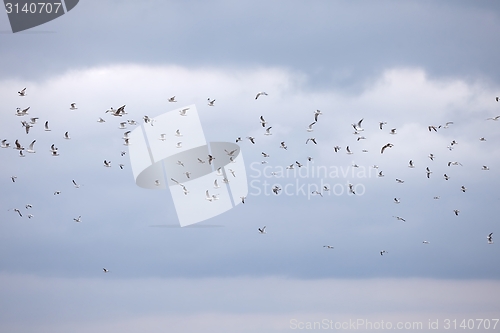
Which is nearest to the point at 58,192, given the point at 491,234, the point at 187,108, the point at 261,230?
the point at 187,108

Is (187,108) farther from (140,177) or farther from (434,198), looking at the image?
(434,198)

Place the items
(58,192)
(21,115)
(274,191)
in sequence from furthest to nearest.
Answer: (274,191), (58,192), (21,115)

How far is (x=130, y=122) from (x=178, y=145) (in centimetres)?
585

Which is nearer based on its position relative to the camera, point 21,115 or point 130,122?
point 21,115

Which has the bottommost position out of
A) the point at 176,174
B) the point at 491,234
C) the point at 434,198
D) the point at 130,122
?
the point at 491,234

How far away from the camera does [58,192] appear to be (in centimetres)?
6812

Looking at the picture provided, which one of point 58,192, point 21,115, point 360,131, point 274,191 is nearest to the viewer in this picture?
point 21,115

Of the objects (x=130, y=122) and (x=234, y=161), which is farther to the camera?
(x=234, y=161)

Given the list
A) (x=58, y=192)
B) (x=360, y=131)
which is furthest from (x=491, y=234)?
(x=58, y=192)

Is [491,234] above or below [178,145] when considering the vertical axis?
below

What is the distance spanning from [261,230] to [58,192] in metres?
19.3

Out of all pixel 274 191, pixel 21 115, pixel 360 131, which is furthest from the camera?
pixel 274 191

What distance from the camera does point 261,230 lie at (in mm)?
70188

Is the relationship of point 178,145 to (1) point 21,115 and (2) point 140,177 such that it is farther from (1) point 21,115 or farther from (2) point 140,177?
(1) point 21,115
